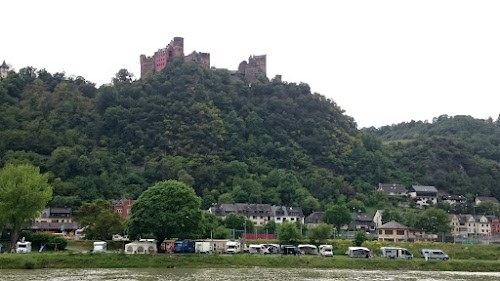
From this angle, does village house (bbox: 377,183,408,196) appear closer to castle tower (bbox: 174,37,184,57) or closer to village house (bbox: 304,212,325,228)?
village house (bbox: 304,212,325,228)

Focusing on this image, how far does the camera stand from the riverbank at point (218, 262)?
183 ft

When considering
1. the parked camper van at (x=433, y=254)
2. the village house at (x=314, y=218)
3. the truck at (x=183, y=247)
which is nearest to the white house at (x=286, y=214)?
the village house at (x=314, y=218)

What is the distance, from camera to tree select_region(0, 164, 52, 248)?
64.8 m

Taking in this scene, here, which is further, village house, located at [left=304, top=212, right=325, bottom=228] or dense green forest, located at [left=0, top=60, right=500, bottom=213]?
dense green forest, located at [left=0, top=60, right=500, bottom=213]

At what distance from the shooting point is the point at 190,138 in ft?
508

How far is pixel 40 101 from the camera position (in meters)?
159

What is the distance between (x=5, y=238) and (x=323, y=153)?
104427 mm

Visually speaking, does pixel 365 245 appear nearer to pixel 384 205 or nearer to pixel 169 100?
pixel 384 205

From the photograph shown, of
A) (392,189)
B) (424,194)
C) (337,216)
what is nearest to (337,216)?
(337,216)

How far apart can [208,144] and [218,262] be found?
97.2 m

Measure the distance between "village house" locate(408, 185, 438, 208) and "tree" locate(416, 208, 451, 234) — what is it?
158 ft

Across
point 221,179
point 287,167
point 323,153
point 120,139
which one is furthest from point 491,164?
point 120,139

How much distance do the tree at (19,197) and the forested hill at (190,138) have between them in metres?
54.2

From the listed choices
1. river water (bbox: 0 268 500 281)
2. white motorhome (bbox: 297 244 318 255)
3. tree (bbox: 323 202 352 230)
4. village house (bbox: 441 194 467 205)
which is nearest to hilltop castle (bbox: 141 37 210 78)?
village house (bbox: 441 194 467 205)
